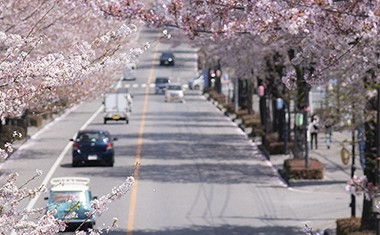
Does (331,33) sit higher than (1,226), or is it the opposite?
(331,33)

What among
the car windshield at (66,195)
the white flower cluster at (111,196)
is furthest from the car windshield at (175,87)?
A: the white flower cluster at (111,196)

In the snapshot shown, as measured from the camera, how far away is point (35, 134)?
6153cm

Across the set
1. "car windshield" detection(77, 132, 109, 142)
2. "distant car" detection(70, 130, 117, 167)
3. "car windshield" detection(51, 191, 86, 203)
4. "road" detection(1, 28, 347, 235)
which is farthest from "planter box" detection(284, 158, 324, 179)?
"car windshield" detection(51, 191, 86, 203)

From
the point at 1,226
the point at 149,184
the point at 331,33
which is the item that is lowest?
the point at 149,184

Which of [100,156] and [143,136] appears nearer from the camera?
[100,156]

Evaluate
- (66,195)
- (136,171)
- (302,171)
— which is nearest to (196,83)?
(302,171)

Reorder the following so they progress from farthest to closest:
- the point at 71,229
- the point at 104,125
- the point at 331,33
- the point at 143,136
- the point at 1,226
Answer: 1. the point at 104,125
2. the point at 143,136
3. the point at 71,229
4. the point at 331,33
5. the point at 1,226

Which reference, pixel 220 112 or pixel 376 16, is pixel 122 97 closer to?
pixel 220 112

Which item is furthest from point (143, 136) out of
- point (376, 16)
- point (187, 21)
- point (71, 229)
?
point (376, 16)

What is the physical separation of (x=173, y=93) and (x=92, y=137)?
50358 mm

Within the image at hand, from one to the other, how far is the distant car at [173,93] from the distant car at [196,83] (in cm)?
1702

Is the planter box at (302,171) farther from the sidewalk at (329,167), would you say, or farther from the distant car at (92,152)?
the distant car at (92,152)

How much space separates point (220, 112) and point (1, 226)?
76585 millimetres

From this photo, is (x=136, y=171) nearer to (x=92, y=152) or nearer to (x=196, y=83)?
(x=92, y=152)
